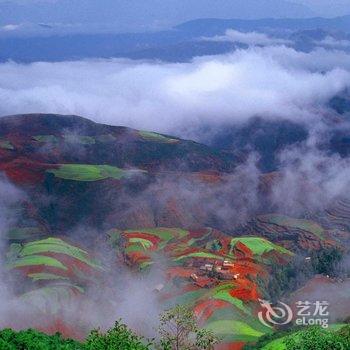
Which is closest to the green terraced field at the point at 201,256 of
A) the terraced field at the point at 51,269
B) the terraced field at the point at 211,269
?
the terraced field at the point at 211,269

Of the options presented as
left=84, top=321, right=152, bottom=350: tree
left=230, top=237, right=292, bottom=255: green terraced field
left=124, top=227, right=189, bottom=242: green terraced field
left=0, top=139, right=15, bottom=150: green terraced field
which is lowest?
left=124, top=227, right=189, bottom=242: green terraced field

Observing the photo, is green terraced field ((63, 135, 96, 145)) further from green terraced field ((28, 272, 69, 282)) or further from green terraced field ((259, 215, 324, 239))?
green terraced field ((28, 272, 69, 282))

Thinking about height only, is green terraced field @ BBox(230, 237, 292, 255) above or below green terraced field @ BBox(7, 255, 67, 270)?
below

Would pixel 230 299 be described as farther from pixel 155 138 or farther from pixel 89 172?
pixel 155 138

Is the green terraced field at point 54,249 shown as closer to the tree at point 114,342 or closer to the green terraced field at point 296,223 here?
the tree at point 114,342

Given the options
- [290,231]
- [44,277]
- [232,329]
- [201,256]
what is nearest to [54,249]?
[44,277]

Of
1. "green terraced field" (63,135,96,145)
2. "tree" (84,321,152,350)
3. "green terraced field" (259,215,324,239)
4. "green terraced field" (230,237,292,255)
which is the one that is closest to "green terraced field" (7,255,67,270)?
"green terraced field" (230,237,292,255)

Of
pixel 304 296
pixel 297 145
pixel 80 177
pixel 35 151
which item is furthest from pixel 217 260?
pixel 297 145
